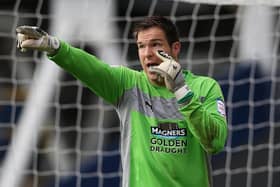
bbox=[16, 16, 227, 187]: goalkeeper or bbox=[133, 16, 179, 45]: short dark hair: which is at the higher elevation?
bbox=[133, 16, 179, 45]: short dark hair

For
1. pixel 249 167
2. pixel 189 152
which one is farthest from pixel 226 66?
pixel 189 152

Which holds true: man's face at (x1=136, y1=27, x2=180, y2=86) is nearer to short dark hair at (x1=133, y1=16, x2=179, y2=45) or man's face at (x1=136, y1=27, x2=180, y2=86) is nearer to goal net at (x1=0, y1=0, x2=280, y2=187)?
short dark hair at (x1=133, y1=16, x2=179, y2=45)

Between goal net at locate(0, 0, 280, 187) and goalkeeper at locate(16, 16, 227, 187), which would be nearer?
goalkeeper at locate(16, 16, 227, 187)

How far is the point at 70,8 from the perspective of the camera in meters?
4.84

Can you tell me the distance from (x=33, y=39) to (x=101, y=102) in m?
2.64

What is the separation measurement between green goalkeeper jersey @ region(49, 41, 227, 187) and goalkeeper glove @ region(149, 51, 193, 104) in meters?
0.09

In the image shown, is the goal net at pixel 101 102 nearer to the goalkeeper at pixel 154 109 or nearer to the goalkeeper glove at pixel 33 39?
the goalkeeper at pixel 154 109

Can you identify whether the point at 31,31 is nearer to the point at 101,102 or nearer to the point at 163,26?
the point at 163,26

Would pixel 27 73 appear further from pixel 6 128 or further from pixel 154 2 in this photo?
pixel 154 2

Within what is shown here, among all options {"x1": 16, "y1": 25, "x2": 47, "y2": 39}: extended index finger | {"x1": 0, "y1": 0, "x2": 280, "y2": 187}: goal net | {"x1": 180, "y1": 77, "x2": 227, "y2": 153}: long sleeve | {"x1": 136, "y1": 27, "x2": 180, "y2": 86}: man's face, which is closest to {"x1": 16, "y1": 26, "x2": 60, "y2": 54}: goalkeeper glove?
{"x1": 16, "y1": 25, "x2": 47, "y2": 39}: extended index finger

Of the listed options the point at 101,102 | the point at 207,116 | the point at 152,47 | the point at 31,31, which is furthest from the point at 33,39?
the point at 101,102

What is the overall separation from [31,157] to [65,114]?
1.15ft

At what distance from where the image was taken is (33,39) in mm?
2453

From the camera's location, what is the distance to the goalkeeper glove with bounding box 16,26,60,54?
2.43 m
